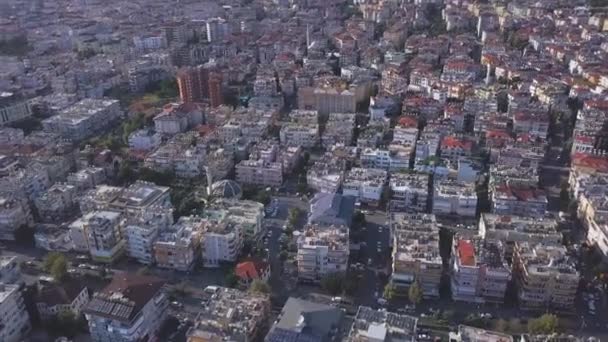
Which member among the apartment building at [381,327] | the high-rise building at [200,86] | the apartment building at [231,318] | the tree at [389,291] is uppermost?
the high-rise building at [200,86]

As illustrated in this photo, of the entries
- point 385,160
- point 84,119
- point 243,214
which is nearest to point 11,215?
point 243,214

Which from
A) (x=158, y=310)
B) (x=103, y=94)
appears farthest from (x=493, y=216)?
A: (x=103, y=94)

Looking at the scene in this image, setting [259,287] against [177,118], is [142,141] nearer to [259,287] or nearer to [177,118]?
[177,118]

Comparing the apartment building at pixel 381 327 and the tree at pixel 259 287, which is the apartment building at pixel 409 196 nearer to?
the tree at pixel 259 287

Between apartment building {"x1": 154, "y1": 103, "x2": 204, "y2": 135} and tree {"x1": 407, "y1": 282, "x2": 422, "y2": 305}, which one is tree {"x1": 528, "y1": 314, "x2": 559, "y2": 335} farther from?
apartment building {"x1": 154, "y1": 103, "x2": 204, "y2": 135}

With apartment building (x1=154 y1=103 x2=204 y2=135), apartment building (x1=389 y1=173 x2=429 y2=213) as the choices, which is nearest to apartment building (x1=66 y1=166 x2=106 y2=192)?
apartment building (x1=154 y1=103 x2=204 y2=135)

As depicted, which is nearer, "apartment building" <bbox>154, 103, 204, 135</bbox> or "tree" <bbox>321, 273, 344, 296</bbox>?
"tree" <bbox>321, 273, 344, 296</bbox>

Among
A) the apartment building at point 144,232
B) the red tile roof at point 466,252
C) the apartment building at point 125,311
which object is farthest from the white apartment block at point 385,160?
the apartment building at point 125,311

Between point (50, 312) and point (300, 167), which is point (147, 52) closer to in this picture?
point (300, 167)
